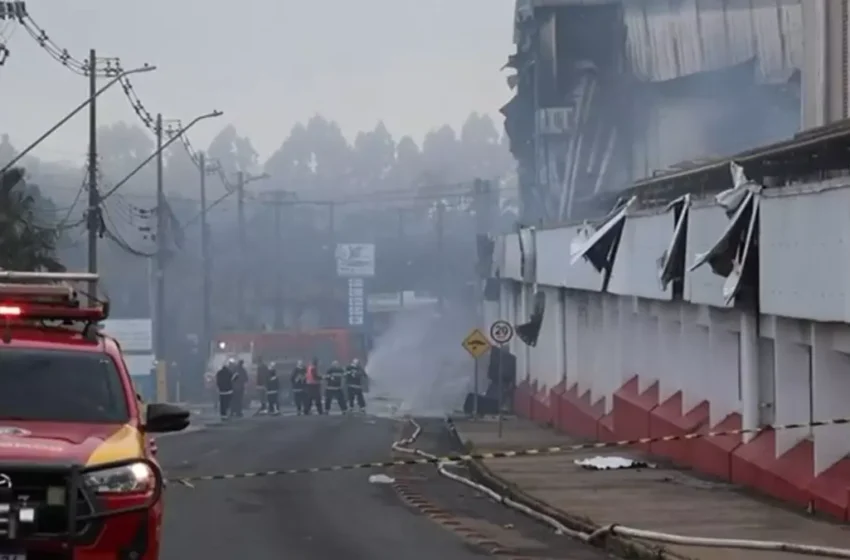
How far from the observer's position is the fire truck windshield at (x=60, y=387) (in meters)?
10.4

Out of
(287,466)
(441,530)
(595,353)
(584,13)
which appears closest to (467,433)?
(595,353)

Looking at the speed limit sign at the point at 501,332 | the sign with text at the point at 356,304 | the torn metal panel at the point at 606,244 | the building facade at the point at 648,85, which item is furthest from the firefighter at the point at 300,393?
the sign with text at the point at 356,304

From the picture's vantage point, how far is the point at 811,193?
17.0 meters

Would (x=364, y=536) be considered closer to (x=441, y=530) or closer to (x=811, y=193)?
(x=441, y=530)

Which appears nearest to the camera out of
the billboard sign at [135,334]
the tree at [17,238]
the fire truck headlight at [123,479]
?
the fire truck headlight at [123,479]

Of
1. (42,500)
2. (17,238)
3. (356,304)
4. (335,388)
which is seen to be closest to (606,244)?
(17,238)

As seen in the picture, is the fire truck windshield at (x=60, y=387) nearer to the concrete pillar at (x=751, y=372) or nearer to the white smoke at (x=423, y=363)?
the concrete pillar at (x=751, y=372)

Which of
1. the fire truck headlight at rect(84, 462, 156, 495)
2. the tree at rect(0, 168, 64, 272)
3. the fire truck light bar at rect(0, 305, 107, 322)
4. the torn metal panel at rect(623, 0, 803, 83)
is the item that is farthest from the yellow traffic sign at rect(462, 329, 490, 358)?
the fire truck headlight at rect(84, 462, 156, 495)

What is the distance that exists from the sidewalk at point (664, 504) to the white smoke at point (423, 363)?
29.1 metres

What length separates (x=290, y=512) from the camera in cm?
1919

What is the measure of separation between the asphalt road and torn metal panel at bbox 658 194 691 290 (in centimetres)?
482

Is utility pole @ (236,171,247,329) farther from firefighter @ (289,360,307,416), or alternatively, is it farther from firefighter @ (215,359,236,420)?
firefighter @ (215,359,236,420)

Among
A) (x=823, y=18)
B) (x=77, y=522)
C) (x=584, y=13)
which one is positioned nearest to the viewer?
(x=77, y=522)

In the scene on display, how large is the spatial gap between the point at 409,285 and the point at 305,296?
1012 centimetres
